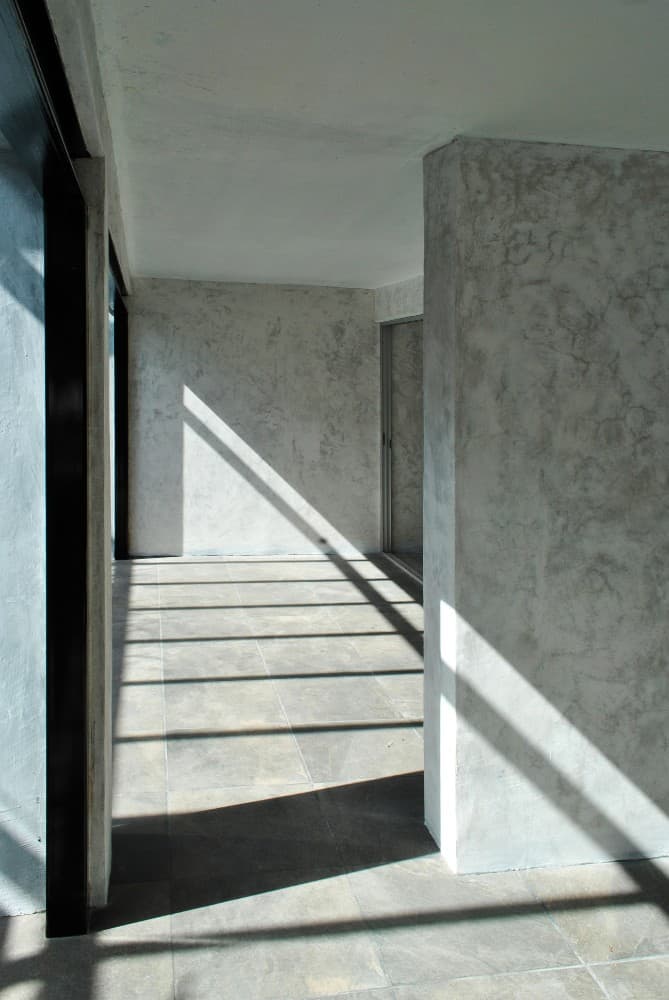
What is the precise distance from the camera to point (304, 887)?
10.9 feet

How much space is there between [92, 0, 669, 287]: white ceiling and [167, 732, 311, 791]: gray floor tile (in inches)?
Result: 106

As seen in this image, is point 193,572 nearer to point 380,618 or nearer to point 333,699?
point 380,618

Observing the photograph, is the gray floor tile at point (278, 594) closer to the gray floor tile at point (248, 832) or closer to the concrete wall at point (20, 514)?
the gray floor tile at point (248, 832)

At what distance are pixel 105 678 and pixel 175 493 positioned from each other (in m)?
6.50

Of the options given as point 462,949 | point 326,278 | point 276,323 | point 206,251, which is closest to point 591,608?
point 462,949

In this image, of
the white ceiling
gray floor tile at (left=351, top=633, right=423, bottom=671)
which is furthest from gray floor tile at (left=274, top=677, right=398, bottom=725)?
the white ceiling

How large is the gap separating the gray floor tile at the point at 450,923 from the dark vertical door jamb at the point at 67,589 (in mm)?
973

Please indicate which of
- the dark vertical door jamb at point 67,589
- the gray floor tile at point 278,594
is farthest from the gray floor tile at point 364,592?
the dark vertical door jamb at point 67,589

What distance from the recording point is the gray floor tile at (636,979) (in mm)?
2748

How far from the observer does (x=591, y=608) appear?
3.54 metres

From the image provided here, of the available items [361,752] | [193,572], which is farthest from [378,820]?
[193,572]

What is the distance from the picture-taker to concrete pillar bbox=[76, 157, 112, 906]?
3037 mm

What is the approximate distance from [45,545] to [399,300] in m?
6.72

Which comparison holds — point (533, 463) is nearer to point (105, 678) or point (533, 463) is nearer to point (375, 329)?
point (105, 678)
